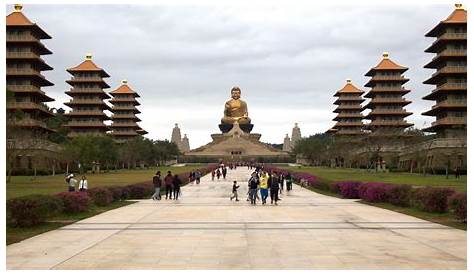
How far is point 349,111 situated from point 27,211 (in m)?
102

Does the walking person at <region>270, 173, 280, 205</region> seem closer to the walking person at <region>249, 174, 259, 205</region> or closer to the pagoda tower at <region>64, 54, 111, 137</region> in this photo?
the walking person at <region>249, 174, 259, 205</region>

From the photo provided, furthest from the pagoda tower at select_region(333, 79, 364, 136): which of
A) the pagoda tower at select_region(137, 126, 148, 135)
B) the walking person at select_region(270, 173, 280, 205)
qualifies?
the walking person at select_region(270, 173, 280, 205)

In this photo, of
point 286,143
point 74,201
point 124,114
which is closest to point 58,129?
point 124,114

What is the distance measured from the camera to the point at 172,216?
21.3 metres

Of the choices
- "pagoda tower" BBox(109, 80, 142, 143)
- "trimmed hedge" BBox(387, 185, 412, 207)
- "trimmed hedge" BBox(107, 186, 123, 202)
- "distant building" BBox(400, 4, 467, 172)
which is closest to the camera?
"trimmed hedge" BBox(387, 185, 412, 207)

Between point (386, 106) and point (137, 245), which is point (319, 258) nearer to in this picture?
point (137, 245)

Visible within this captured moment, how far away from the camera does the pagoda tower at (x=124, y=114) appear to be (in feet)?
367

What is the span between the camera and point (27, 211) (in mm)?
17484

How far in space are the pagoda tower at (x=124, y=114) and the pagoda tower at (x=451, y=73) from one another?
5851cm

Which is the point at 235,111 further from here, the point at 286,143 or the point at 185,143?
the point at 286,143

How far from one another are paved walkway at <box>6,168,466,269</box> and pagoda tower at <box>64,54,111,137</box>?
7770cm

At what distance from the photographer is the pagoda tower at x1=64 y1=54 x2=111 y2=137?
96.4 meters

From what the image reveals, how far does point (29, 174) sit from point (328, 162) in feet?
202

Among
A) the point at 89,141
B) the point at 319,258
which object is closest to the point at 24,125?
the point at 89,141
